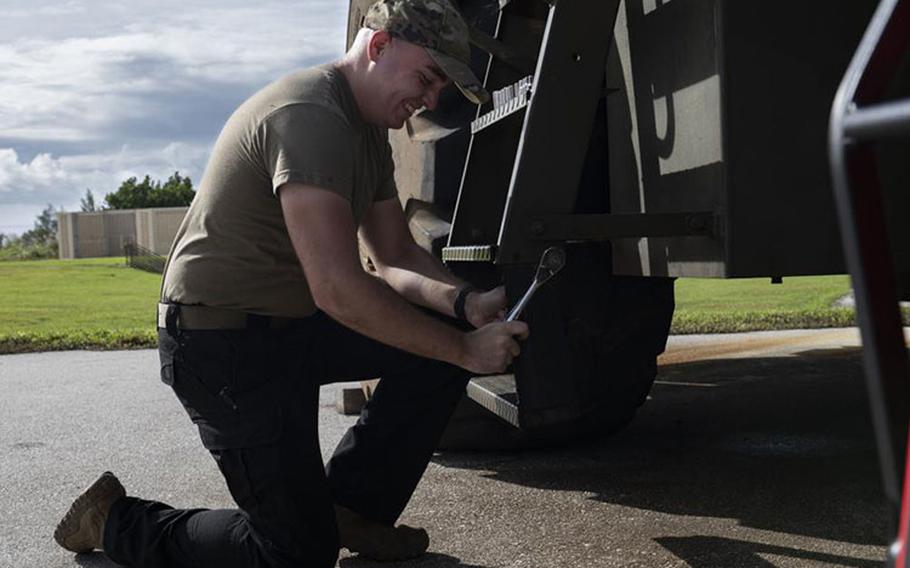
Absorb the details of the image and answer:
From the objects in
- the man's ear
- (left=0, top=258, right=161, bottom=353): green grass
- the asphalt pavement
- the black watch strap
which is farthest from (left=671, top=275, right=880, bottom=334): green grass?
the man's ear

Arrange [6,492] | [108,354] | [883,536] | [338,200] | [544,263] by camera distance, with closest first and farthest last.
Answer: [338,200], [544,263], [883,536], [6,492], [108,354]

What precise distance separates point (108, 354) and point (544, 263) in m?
5.59

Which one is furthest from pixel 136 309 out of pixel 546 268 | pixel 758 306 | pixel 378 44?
pixel 546 268

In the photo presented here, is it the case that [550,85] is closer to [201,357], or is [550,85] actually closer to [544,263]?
[544,263]

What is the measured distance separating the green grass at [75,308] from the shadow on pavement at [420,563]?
5.41 meters

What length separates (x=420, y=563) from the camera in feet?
9.67

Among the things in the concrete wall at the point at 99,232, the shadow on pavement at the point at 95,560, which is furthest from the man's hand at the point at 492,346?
the concrete wall at the point at 99,232

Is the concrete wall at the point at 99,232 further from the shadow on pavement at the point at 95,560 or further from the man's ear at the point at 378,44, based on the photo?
the man's ear at the point at 378,44

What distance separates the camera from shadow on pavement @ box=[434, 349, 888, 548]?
3.24 meters

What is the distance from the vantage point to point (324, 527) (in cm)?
267

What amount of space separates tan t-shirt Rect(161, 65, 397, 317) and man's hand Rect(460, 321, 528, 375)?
0.42m

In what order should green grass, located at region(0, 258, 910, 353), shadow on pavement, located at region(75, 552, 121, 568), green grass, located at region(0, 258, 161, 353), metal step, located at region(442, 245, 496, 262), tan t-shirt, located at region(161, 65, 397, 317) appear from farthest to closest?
green grass, located at region(0, 258, 161, 353) < green grass, located at region(0, 258, 910, 353) < shadow on pavement, located at region(75, 552, 121, 568) < metal step, located at region(442, 245, 496, 262) < tan t-shirt, located at region(161, 65, 397, 317)

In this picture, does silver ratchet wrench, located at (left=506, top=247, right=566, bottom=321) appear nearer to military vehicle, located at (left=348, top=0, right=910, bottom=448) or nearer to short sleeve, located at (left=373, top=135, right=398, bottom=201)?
military vehicle, located at (left=348, top=0, right=910, bottom=448)

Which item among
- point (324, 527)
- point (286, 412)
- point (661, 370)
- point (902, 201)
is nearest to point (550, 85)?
point (902, 201)
